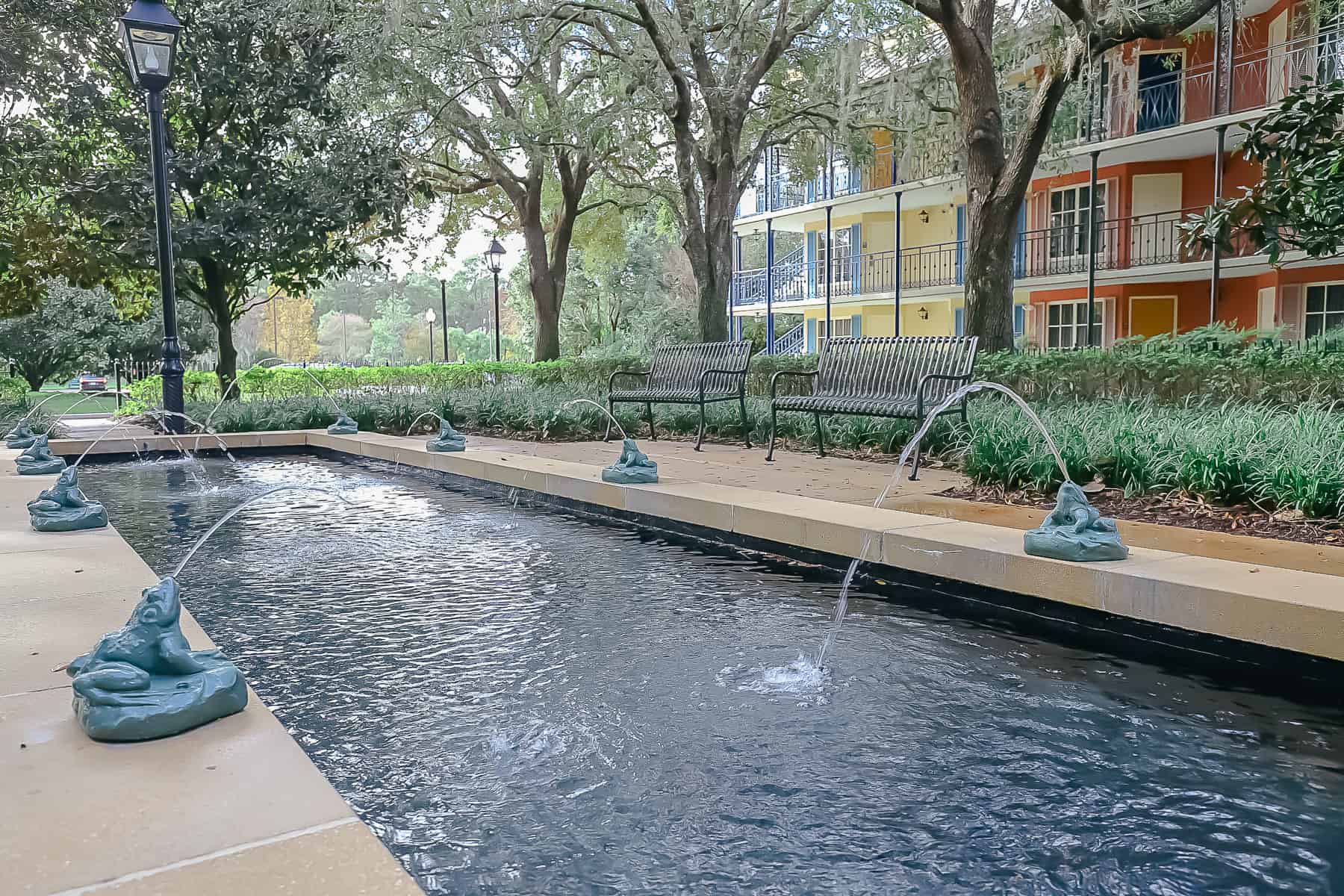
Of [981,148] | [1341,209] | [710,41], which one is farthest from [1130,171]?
[1341,209]

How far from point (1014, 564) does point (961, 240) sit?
20589mm

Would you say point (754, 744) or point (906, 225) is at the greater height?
point (906, 225)

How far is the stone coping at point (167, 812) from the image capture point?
5.84 feet

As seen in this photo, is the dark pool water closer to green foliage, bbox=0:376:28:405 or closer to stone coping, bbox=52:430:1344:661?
stone coping, bbox=52:430:1344:661

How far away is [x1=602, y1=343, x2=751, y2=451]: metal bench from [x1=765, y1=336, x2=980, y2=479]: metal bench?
2.54 feet

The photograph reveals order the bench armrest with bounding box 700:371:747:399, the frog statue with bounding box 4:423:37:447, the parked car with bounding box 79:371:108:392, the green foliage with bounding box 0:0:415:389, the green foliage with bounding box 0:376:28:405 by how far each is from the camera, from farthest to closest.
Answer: the parked car with bounding box 79:371:108:392, the green foliage with bounding box 0:376:28:405, the green foliage with bounding box 0:0:415:389, the frog statue with bounding box 4:423:37:447, the bench armrest with bounding box 700:371:747:399

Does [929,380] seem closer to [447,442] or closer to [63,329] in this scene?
[447,442]

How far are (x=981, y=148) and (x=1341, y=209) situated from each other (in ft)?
18.1

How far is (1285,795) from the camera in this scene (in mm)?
2562

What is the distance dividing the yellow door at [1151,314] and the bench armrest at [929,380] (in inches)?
595

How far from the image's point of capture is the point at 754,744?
2928mm

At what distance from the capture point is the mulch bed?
15.9ft

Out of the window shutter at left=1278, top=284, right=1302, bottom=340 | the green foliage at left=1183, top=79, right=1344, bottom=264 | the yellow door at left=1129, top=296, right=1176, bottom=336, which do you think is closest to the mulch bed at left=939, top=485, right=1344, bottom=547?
the green foliage at left=1183, top=79, right=1344, bottom=264

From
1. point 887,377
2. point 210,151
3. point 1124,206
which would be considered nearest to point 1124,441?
point 887,377
